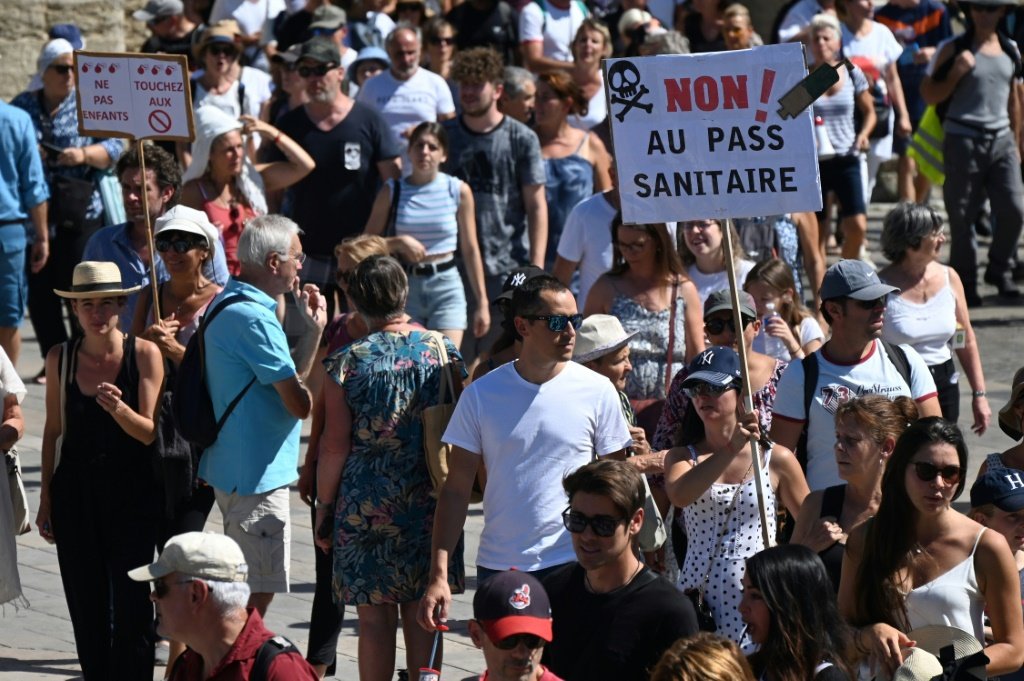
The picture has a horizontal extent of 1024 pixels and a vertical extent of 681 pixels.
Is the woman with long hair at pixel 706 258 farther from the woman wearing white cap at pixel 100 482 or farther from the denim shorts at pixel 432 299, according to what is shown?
the woman wearing white cap at pixel 100 482

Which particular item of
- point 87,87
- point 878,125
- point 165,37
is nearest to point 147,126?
point 87,87

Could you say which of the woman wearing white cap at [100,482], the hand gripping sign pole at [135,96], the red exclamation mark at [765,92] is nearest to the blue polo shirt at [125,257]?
the hand gripping sign pole at [135,96]

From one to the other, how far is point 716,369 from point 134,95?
358cm

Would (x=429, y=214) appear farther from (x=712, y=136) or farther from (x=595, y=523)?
(x=595, y=523)

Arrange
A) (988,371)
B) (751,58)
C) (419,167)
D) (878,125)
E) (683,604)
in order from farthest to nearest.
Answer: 1. (878,125)
2. (988,371)
3. (419,167)
4. (751,58)
5. (683,604)

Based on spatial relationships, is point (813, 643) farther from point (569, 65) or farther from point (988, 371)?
point (569, 65)

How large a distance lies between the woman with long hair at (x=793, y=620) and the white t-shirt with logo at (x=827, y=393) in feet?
5.80

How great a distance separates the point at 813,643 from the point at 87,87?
511cm

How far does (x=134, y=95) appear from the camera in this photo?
853 centimetres

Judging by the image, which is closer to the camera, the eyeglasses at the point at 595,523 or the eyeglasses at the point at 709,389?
the eyeglasses at the point at 595,523

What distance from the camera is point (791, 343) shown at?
26.2ft

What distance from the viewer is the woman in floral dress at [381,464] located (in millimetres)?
6727

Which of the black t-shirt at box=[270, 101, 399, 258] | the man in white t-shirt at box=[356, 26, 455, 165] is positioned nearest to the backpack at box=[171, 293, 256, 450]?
the black t-shirt at box=[270, 101, 399, 258]

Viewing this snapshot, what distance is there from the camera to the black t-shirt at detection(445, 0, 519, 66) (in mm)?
15109
